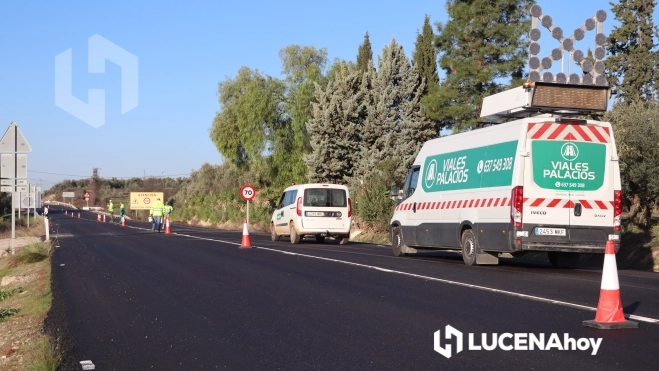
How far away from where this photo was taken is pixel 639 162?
20172 millimetres

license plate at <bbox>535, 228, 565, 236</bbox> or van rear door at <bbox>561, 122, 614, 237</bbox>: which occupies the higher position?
van rear door at <bbox>561, 122, 614, 237</bbox>

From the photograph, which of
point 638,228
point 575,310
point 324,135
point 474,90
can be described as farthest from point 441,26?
point 575,310

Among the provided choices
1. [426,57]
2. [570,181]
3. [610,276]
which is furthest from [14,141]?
[426,57]

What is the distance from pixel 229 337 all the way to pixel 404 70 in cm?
3954

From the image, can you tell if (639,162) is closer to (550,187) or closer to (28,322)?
(550,187)

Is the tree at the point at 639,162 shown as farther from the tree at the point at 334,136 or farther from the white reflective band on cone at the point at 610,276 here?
the tree at the point at 334,136

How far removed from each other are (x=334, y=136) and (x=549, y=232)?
3178 centimetres

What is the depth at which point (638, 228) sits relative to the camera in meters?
20.5

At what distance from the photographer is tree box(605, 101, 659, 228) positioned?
769 inches

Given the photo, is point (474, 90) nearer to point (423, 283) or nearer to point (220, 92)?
point (220, 92)

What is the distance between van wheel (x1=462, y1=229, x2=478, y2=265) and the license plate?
1.71 meters

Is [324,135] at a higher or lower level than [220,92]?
lower

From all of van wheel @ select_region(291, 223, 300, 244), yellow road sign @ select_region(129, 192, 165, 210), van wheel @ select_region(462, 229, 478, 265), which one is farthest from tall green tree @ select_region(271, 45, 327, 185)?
yellow road sign @ select_region(129, 192, 165, 210)

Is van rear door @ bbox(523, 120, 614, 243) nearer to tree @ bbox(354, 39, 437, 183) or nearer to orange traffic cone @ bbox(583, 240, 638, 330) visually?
orange traffic cone @ bbox(583, 240, 638, 330)
